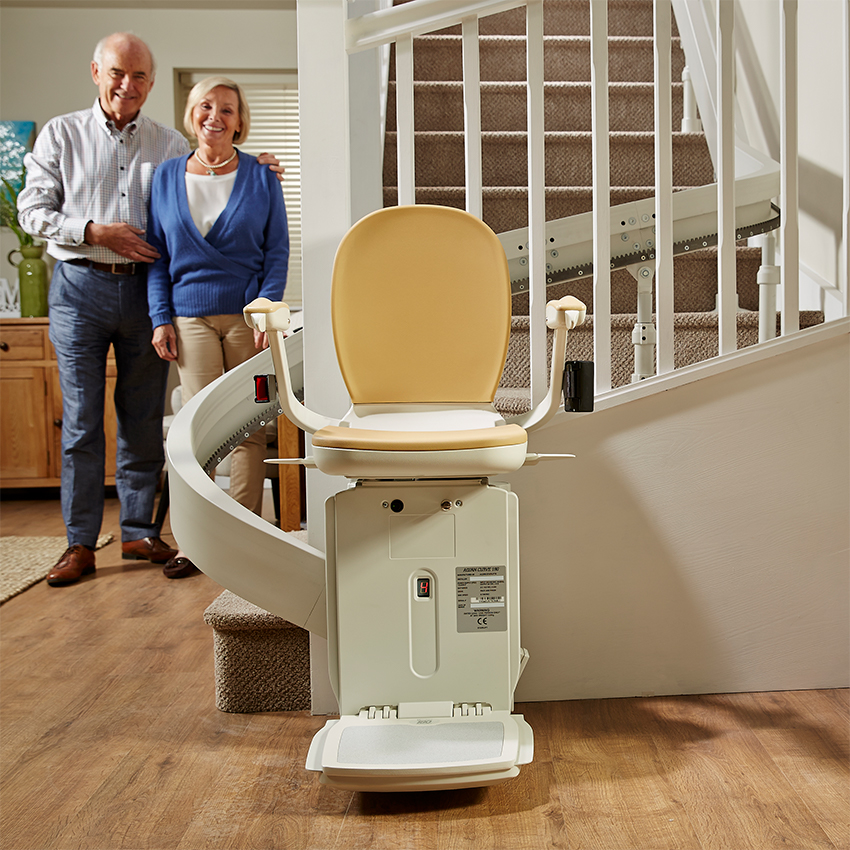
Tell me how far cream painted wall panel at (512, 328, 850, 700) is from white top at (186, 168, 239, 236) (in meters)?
1.25

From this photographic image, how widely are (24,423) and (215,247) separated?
2096 millimetres

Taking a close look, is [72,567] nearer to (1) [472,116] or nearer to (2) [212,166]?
(2) [212,166]

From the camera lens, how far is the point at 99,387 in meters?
2.53

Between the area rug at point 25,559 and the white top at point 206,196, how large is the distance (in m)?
1.18

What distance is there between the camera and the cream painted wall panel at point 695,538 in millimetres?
1562

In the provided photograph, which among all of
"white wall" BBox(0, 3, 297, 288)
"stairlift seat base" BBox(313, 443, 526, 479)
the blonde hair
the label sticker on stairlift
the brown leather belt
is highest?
"white wall" BBox(0, 3, 297, 288)

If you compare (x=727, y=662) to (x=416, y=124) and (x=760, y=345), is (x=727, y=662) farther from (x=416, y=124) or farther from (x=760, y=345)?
(x=416, y=124)

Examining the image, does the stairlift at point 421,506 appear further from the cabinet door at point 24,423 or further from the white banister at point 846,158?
the cabinet door at point 24,423

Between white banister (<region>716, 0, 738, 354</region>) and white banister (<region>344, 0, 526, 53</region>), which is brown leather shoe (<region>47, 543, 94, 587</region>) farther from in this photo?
white banister (<region>716, 0, 738, 354</region>)

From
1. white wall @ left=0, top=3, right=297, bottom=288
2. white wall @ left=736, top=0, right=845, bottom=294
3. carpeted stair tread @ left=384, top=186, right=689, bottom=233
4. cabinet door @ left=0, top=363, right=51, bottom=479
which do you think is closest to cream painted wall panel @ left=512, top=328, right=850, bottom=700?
white wall @ left=736, top=0, right=845, bottom=294

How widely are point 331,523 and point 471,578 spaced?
0.23m

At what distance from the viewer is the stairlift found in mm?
1168

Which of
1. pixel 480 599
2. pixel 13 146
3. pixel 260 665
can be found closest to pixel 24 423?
pixel 13 146

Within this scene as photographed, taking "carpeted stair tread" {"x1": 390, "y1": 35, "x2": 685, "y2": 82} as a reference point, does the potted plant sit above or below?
below
